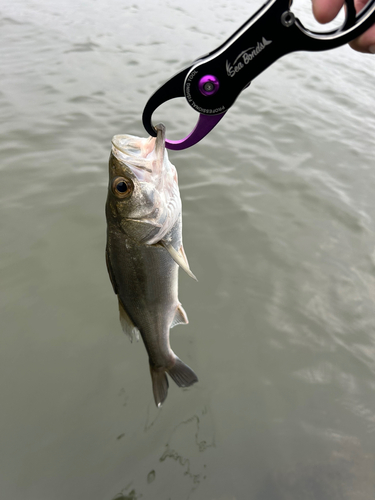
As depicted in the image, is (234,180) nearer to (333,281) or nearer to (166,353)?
(333,281)

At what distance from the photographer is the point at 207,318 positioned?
340 centimetres

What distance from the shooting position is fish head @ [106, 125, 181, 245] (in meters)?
1.93

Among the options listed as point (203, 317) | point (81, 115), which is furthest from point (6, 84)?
point (203, 317)

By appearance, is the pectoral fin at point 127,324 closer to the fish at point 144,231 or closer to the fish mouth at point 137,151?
the fish at point 144,231

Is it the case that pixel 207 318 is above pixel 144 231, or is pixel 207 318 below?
below

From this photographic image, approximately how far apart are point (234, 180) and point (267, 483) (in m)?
3.48

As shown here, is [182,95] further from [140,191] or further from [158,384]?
[158,384]

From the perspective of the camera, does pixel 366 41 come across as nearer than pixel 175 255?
Yes

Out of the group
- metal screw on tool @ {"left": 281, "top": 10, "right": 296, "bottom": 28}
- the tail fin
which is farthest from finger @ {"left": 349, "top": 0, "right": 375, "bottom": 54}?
the tail fin

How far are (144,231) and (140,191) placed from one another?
0.71 feet

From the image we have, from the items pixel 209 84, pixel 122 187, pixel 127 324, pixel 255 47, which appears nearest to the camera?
pixel 255 47

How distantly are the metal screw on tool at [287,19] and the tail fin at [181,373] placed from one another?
6.60 feet

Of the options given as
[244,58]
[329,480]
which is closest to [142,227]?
[244,58]

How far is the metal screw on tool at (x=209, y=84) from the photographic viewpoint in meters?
1.62
